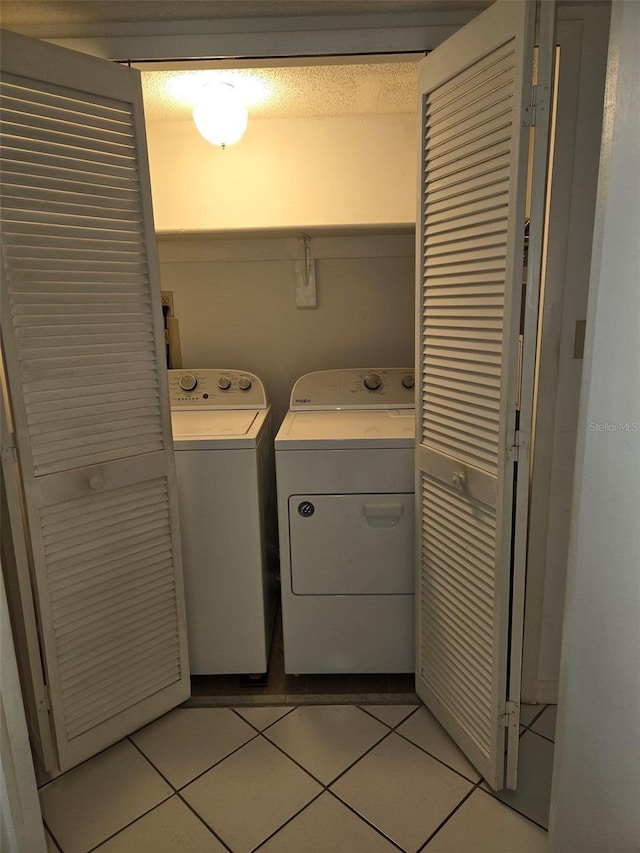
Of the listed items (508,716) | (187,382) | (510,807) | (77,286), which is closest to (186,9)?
(77,286)

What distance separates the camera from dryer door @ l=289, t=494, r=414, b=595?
1.80 meters

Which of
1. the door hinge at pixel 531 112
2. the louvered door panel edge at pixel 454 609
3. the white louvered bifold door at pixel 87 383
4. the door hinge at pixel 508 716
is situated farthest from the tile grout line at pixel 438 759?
the door hinge at pixel 531 112

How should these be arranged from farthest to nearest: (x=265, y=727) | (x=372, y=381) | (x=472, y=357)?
(x=372, y=381)
(x=265, y=727)
(x=472, y=357)

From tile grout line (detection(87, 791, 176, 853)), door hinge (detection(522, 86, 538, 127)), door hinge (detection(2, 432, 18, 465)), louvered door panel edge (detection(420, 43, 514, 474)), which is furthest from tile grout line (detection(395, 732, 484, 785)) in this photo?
door hinge (detection(522, 86, 538, 127))

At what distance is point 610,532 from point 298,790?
45.6 inches

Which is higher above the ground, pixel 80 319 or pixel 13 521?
pixel 80 319

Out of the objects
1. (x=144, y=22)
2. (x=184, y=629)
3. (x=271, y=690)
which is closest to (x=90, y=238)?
(x=144, y=22)

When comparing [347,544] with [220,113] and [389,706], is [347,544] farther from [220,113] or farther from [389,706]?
[220,113]

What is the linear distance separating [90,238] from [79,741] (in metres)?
1.46

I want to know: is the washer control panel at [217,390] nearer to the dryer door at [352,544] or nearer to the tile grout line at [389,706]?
the dryer door at [352,544]

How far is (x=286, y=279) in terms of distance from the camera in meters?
2.44

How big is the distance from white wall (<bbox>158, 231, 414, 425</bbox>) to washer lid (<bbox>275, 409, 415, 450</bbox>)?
0.40m

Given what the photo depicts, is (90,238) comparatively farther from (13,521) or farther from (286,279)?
(286,279)

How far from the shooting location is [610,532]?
1.02 metres
